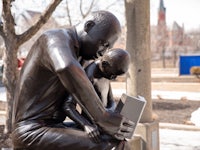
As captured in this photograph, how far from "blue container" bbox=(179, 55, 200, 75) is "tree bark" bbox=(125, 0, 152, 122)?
17.1m

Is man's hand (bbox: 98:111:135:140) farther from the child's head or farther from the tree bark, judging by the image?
the tree bark

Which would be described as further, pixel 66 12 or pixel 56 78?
pixel 66 12

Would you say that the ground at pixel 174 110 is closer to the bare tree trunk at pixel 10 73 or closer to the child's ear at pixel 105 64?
the bare tree trunk at pixel 10 73

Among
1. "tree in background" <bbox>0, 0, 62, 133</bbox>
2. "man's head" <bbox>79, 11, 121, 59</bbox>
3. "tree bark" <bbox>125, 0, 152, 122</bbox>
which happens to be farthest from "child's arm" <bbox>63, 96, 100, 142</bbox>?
"tree in background" <bbox>0, 0, 62, 133</bbox>

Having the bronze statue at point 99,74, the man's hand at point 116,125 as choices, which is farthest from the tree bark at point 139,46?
the man's hand at point 116,125

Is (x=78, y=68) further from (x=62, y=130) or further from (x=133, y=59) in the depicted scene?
(x=133, y=59)

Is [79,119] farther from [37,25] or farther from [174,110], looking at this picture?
[174,110]

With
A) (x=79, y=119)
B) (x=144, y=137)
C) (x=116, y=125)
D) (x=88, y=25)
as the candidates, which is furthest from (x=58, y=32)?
(x=144, y=137)

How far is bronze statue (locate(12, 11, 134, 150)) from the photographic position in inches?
76.8

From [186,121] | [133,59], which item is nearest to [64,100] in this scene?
[133,59]

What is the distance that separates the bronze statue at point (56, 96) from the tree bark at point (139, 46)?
8.66ft

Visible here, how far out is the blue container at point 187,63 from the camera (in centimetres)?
2153

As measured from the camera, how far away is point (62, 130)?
207cm

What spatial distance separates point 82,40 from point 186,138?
5033 mm
